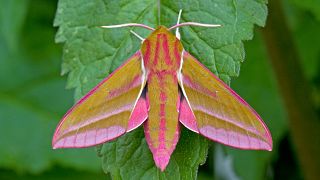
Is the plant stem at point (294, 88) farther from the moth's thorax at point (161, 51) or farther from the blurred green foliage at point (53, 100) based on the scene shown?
the moth's thorax at point (161, 51)

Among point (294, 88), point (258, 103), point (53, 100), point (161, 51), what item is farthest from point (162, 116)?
point (53, 100)

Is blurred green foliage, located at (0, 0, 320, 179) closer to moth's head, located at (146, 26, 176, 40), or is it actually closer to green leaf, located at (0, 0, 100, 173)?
green leaf, located at (0, 0, 100, 173)

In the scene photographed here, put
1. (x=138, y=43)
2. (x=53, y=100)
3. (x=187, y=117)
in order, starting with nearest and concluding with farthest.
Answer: (x=187, y=117) → (x=138, y=43) → (x=53, y=100)

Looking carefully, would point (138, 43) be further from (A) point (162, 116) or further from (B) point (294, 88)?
(B) point (294, 88)

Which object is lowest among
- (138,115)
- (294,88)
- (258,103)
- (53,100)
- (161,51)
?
(53,100)

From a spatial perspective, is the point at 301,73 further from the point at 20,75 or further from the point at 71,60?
the point at 20,75

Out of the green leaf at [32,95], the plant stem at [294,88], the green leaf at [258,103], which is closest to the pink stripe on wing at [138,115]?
the plant stem at [294,88]
